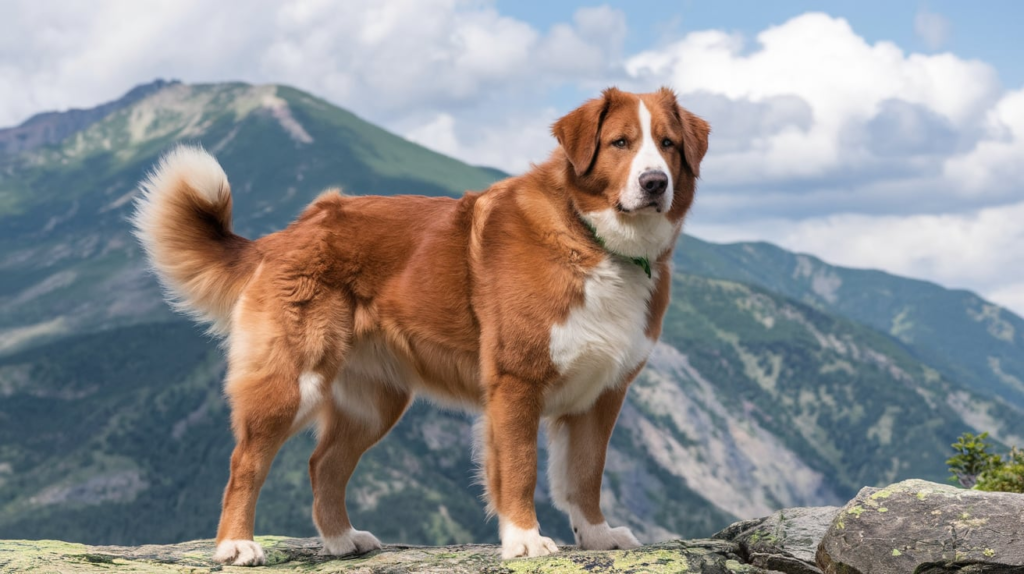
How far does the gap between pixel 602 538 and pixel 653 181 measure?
9.30 feet

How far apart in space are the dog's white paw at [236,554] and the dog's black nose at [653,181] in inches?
154

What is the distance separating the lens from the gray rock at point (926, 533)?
6.16 metres

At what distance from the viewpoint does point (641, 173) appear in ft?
21.7

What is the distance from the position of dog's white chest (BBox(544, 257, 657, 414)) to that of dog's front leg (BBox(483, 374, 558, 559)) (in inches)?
10.0

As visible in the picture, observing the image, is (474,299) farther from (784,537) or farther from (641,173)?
(784,537)

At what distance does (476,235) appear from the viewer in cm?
732

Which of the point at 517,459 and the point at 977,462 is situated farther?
the point at 977,462

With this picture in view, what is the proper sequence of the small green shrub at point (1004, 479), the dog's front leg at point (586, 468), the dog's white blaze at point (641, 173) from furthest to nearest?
1. the small green shrub at point (1004, 479)
2. the dog's front leg at point (586, 468)
3. the dog's white blaze at point (641, 173)

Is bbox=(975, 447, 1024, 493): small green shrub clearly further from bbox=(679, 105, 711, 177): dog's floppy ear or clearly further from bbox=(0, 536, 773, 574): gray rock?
bbox=(679, 105, 711, 177): dog's floppy ear

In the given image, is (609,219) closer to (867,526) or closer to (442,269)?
(442,269)

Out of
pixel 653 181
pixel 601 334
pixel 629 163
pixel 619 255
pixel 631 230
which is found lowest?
pixel 601 334

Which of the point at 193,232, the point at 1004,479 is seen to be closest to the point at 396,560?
the point at 193,232

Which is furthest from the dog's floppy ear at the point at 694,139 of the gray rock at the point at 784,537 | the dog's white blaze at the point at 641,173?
the gray rock at the point at 784,537

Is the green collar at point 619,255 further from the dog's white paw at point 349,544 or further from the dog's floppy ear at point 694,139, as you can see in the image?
the dog's white paw at point 349,544
